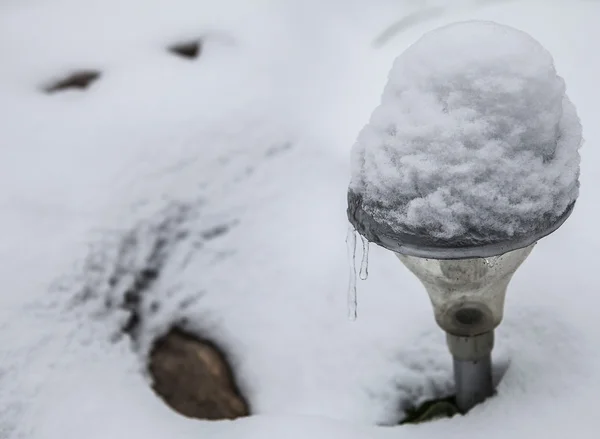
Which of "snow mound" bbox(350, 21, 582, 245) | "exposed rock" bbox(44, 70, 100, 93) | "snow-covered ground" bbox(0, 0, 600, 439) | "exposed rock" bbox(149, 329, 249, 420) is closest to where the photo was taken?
"snow mound" bbox(350, 21, 582, 245)

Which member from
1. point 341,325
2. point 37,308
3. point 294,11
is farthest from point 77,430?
point 294,11

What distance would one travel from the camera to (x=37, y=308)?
5.20ft

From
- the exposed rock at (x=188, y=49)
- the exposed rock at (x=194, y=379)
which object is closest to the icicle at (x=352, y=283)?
the exposed rock at (x=194, y=379)

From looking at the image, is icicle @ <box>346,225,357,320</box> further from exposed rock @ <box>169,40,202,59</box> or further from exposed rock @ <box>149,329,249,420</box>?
exposed rock @ <box>169,40,202,59</box>

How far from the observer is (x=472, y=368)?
4.13 ft

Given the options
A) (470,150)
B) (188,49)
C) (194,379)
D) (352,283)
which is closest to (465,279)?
(470,150)

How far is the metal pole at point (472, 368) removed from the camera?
4.02ft

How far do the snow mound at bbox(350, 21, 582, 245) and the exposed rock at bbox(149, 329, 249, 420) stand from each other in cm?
88

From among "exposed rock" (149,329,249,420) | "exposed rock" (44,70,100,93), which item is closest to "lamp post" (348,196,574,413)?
"exposed rock" (149,329,249,420)

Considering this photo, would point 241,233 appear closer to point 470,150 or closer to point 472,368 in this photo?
point 472,368

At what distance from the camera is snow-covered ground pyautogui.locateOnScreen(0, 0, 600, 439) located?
1394 mm

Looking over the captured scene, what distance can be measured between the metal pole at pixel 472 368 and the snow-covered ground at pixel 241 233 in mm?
38

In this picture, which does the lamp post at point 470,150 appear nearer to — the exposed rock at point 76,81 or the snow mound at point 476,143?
the snow mound at point 476,143

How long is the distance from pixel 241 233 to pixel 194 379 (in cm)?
45
